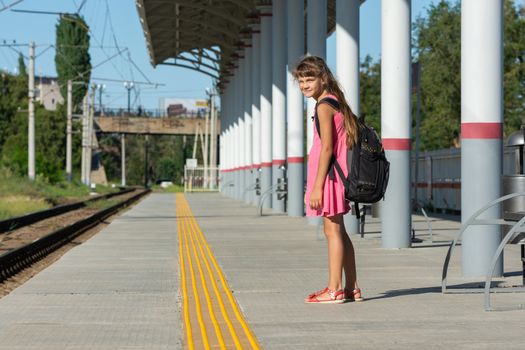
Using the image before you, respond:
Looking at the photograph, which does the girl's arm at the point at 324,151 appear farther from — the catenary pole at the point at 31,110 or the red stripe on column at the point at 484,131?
the catenary pole at the point at 31,110

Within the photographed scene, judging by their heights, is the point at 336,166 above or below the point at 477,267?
above

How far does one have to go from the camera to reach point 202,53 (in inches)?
2330

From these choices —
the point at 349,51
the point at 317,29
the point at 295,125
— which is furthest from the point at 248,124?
the point at 349,51

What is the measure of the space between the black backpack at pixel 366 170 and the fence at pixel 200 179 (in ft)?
239

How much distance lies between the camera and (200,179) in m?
87.2

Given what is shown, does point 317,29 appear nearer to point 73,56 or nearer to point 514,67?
point 514,67

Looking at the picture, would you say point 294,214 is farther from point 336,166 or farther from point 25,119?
point 25,119

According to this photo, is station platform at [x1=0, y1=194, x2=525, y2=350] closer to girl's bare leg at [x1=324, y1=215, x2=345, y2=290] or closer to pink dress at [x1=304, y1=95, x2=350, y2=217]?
girl's bare leg at [x1=324, y1=215, x2=345, y2=290]

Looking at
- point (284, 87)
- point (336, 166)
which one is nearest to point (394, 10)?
point (336, 166)

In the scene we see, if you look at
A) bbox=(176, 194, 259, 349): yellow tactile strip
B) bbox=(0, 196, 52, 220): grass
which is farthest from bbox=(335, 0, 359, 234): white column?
bbox=(0, 196, 52, 220): grass

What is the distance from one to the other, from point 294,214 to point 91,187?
4192 centimetres

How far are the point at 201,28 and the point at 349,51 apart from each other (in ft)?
105

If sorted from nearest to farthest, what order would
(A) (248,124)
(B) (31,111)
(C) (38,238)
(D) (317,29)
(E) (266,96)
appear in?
1. (C) (38,238)
2. (D) (317,29)
3. (E) (266,96)
4. (A) (248,124)
5. (B) (31,111)

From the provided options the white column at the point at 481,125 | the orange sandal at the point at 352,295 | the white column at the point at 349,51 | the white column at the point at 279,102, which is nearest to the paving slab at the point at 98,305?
the orange sandal at the point at 352,295
